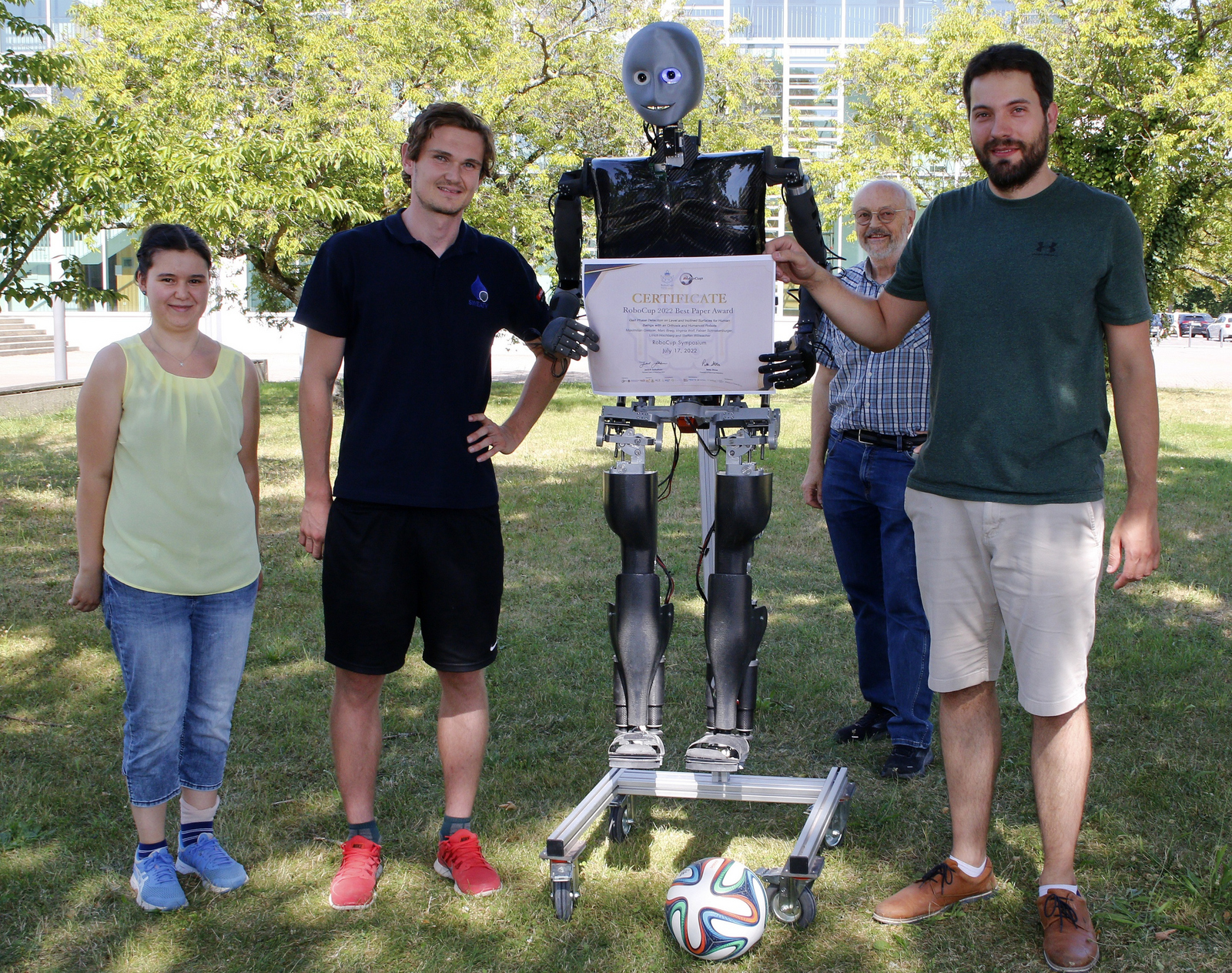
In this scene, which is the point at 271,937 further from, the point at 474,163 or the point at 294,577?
the point at 294,577

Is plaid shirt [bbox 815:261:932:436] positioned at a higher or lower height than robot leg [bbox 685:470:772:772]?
higher

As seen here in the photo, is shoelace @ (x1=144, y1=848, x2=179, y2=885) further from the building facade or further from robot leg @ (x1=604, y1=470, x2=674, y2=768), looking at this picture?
the building facade

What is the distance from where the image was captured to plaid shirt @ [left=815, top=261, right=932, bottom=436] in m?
4.26

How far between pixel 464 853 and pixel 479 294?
1.78 metres

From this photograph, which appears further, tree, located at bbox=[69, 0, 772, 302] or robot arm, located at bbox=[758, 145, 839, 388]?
tree, located at bbox=[69, 0, 772, 302]

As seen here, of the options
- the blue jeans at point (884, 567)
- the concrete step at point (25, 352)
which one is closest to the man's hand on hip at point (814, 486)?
the blue jeans at point (884, 567)

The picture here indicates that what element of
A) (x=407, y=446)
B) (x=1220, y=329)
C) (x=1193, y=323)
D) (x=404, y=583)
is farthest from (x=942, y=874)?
(x=1220, y=329)

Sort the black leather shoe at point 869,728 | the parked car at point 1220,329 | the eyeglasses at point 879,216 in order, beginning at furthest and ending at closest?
1. the parked car at point 1220,329
2. the black leather shoe at point 869,728
3. the eyeglasses at point 879,216

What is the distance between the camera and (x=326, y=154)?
12383 millimetres

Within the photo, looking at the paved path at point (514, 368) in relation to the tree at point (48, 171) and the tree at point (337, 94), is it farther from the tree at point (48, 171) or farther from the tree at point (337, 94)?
the tree at point (48, 171)

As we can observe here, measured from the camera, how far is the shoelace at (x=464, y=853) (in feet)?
11.6

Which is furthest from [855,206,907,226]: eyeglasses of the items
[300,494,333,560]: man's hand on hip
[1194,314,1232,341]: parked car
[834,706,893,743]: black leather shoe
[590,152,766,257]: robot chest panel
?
[1194,314,1232,341]: parked car

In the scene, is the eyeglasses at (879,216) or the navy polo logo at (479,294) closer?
the navy polo logo at (479,294)

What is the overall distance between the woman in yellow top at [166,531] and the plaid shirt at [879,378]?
88.5 inches
